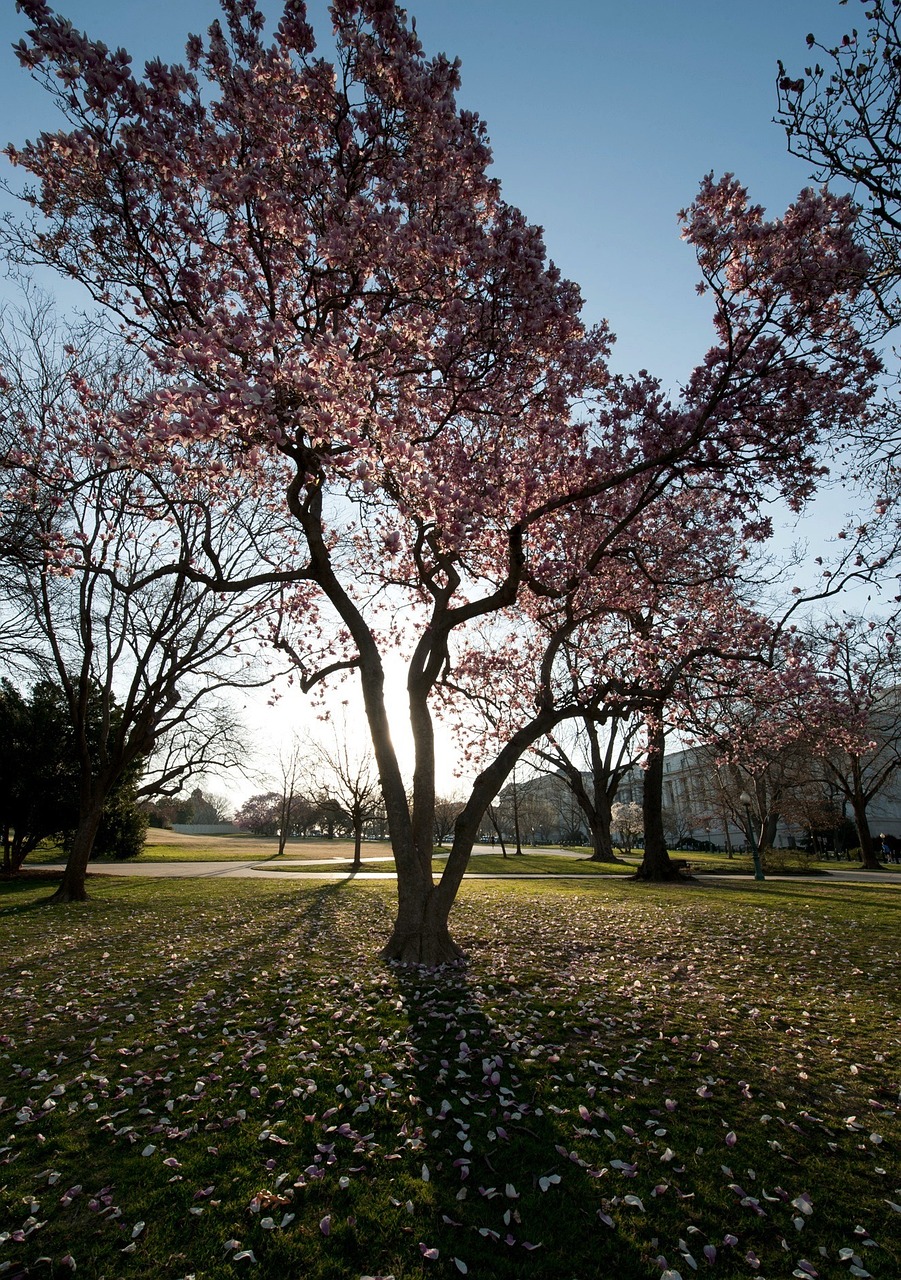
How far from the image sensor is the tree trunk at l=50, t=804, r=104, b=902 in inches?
654

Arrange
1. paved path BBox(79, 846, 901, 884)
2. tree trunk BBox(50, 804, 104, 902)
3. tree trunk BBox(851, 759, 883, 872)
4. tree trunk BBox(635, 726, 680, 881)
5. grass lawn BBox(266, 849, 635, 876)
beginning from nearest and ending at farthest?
tree trunk BBox(50, 804, 104, 902)
tree trunk BBox(635, 726, 680, 881)
paved path BBox(79, 846, 901, 884)
grass lawn BBox(266, 849, 635, 876)
tree trunk BBox(851, 759, 883, 872)

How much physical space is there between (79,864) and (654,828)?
19602 mm

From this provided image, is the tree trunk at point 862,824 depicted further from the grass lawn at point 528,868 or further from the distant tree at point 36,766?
the distant tree at point 36,766

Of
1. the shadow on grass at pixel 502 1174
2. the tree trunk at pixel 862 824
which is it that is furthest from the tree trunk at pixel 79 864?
the tree trunk at pixel 862 824

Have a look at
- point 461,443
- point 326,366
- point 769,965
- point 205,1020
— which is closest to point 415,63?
point 326,366

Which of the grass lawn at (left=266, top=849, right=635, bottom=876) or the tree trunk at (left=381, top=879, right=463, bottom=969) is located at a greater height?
the tree trunk at (left=381, top=879, right=463, bottom=969)

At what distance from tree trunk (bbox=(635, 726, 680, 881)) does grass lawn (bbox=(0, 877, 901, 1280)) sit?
13686 mm

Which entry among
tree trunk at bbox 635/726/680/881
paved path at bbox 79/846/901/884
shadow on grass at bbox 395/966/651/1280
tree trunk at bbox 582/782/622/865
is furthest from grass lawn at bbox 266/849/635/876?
shadow on grass at bbox 395/966/651/1280

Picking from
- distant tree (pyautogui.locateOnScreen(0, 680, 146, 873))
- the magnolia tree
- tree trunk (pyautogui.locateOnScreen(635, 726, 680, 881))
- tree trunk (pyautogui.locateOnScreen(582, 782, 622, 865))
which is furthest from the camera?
tree trunk (pyautogui.locateOnScreen(582, 782, 622, 865))

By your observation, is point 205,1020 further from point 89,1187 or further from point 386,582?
point 386,582

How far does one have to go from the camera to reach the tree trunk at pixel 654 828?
23953 millimetres

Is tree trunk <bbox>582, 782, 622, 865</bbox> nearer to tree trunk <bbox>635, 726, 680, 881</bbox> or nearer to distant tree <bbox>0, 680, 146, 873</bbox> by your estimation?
tree trunk <bbox>635, 726, 680, 881</bbox>

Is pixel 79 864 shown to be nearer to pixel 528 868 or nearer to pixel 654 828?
pixel 654 828

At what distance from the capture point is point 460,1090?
532 cm
